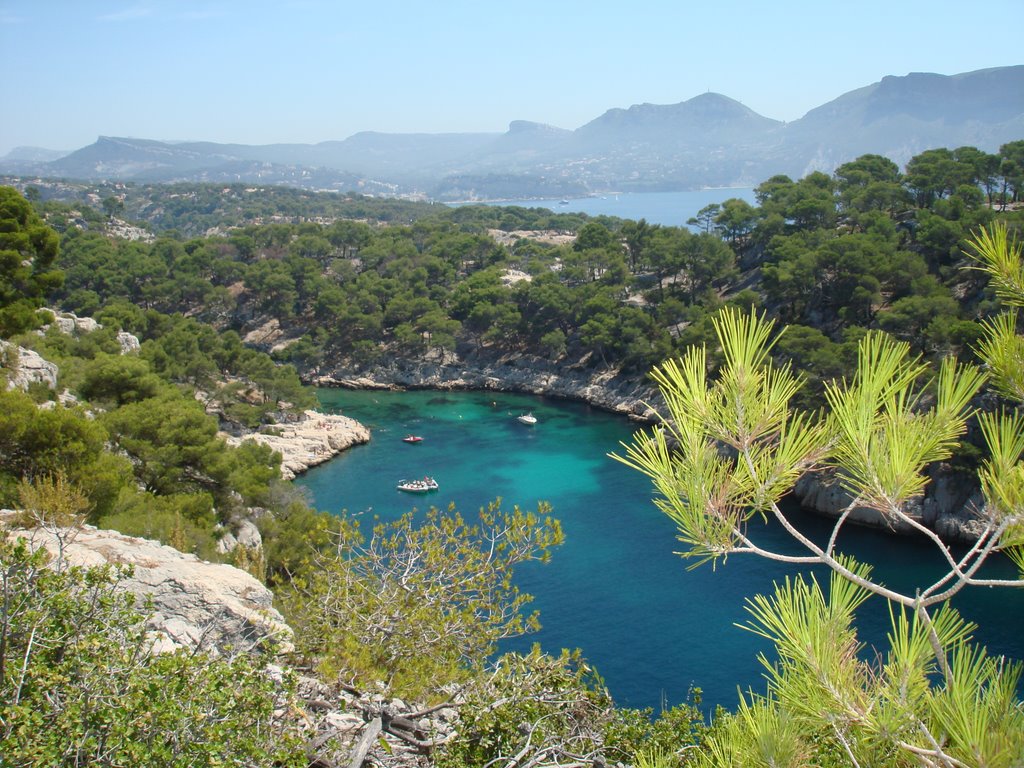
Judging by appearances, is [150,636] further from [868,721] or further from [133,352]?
[133,352]

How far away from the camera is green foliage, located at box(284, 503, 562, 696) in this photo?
521 cm

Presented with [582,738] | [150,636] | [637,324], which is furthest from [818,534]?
[150,636]

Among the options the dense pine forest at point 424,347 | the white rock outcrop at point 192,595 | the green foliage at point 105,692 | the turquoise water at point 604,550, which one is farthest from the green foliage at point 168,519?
the green foliage at point 105,692

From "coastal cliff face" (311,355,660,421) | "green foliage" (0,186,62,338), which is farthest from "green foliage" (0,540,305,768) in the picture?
"coastal cliff face" (311,355,660,421)

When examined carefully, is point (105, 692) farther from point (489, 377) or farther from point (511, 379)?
point (489, 377)

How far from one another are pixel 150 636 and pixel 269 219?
73.4 m

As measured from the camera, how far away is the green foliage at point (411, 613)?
5215mm

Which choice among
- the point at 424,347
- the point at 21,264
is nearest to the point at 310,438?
the point at 424,347

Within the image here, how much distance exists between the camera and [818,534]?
61.3 ft

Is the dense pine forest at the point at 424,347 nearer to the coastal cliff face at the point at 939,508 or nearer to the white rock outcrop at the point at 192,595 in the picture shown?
the white rock outcrop at the point at 192,595

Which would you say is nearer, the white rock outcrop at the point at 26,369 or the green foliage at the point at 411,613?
the green foliage at the point at 411,613

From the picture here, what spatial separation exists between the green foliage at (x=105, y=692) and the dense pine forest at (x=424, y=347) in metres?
0.03

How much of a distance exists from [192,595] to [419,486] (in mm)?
15837

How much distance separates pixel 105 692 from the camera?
351 centimetres
